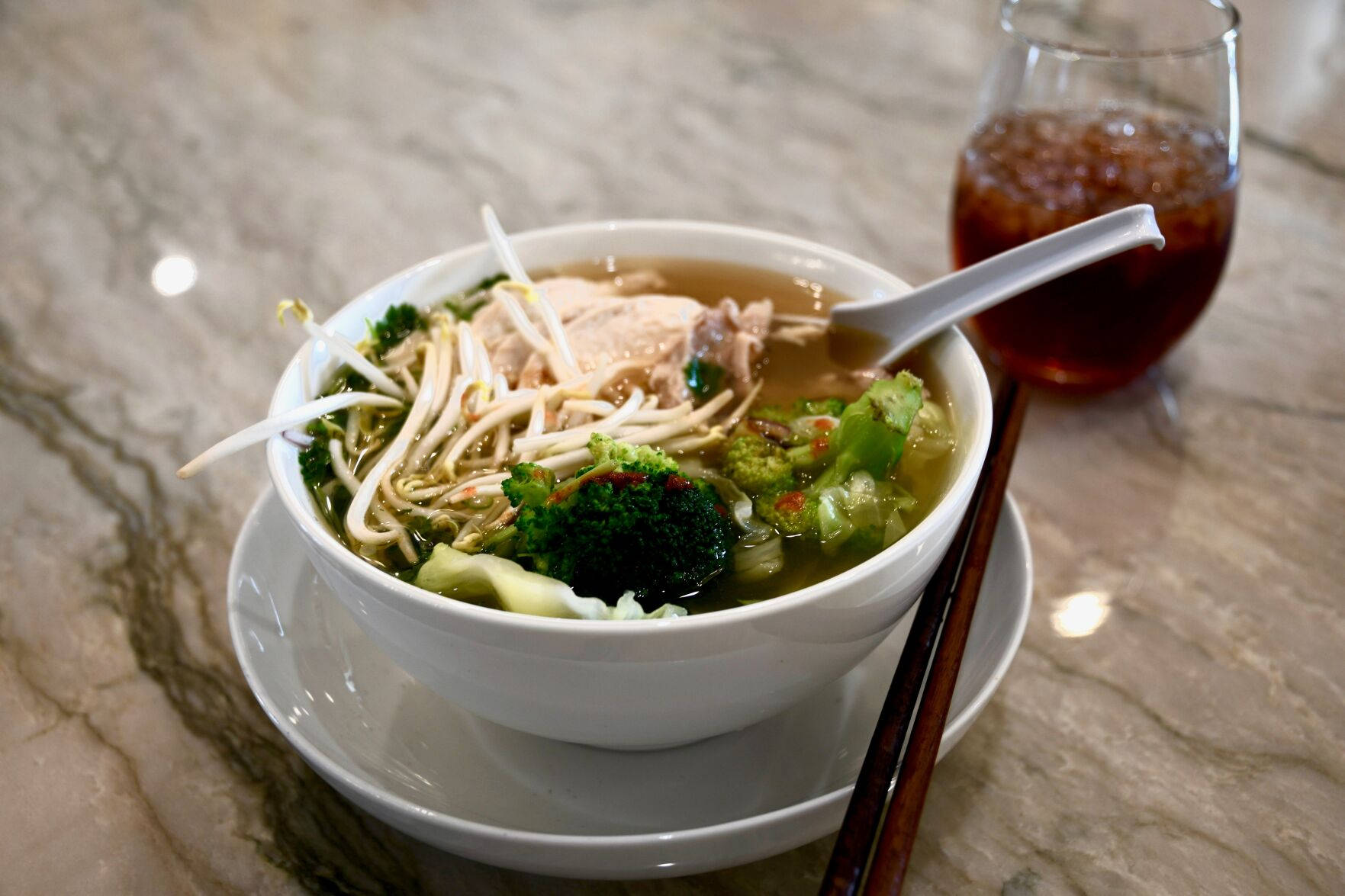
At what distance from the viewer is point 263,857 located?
119cm

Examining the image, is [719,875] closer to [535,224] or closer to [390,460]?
[390,460]

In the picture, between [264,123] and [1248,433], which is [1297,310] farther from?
[264,123]

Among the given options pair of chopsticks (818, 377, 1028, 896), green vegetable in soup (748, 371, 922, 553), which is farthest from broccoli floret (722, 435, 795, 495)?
pair of chopsticks (818, 377, 1028, 896)

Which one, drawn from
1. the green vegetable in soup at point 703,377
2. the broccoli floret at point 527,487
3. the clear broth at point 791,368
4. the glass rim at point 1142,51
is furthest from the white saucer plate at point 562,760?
the glass rim at point 1142,51

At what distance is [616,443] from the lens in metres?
1.29

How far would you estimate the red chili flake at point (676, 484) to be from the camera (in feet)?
3.88

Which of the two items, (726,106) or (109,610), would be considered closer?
(109,610)

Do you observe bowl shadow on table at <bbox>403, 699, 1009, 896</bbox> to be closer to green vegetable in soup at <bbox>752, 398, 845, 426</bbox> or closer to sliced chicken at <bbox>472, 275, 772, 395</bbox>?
green vegetable in soup at <bbox>752, 398, 845, 426</bbox>

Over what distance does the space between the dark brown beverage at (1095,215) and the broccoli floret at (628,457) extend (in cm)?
88

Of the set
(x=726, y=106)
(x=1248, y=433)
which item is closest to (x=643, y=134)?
(x=726, y=106)

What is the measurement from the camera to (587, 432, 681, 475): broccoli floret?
121 centimetres

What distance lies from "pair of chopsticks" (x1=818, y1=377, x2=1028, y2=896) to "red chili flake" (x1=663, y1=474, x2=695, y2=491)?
29cm

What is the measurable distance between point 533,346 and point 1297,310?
62.4 inches

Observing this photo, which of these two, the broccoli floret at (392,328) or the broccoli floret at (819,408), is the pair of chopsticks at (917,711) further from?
the broccoli floret at (392,328)
